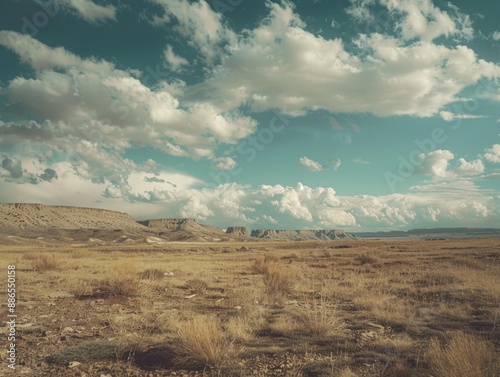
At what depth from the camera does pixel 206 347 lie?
18.2 feet

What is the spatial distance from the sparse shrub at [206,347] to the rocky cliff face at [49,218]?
14335cm

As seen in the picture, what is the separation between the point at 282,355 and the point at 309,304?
4556 millimetres

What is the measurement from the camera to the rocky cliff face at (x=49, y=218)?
130 meters

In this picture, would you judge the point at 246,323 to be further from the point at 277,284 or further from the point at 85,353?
the point at 277,284

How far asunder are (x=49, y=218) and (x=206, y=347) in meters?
171

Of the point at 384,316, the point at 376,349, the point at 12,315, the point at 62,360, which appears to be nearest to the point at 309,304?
the point at 384,316

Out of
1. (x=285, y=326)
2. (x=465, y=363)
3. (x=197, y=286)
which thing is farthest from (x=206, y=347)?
(x=197, y=286)

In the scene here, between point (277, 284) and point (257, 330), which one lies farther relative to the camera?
point (277, 284)

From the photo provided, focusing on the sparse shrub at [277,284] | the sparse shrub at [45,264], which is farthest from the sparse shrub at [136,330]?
the sparse shrub at [45,264]

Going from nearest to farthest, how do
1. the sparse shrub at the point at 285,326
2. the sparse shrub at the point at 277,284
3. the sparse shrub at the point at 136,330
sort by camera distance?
1. the sparse shrub at the point at 136,330
2. the sparse shrub at the point at 285,326
3. the sparse shrub at the point at 277,284

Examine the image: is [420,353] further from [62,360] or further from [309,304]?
[62,360]

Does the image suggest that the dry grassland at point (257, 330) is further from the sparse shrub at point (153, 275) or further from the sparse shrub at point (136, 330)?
the sparse shrub at point (153, 275)

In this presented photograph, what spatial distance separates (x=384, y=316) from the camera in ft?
27.8

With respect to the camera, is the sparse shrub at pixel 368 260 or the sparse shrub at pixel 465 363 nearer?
the sparse shrub at pixel 465 363
